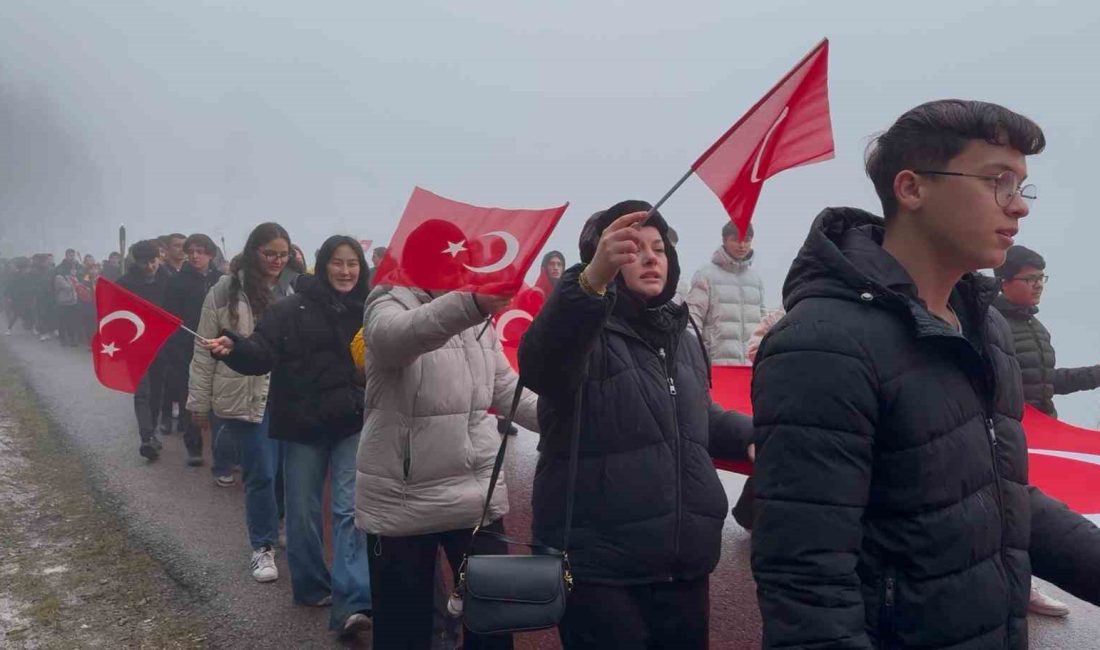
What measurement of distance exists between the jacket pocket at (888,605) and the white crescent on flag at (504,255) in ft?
4.82

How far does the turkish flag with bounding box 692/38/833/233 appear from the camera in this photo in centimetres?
230

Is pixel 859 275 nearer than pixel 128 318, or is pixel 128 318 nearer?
pixel 859 275

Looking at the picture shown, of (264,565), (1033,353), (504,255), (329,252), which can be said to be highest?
(504,255)

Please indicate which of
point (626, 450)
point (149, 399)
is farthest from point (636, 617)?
point (149, 399)

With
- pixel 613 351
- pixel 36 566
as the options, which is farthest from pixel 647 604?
pixel 36 566

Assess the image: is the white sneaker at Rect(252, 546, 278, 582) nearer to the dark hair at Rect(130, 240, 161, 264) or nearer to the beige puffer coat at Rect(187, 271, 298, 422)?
the beige puffer coat at Rect(187, 271, 298, 422)

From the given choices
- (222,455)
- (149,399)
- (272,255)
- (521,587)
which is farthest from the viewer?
(149,399)

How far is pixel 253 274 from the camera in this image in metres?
5.70

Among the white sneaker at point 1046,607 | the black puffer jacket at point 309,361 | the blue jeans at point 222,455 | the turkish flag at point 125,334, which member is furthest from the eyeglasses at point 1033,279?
the blue jeans at point 222,455

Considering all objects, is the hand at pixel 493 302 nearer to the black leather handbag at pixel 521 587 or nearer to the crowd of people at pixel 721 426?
the crowd of people at pixel 721 426

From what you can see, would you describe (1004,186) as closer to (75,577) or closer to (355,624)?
(355,624)

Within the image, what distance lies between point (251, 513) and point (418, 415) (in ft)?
8.68

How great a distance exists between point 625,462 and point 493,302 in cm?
64

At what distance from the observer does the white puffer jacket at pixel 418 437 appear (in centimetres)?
324
